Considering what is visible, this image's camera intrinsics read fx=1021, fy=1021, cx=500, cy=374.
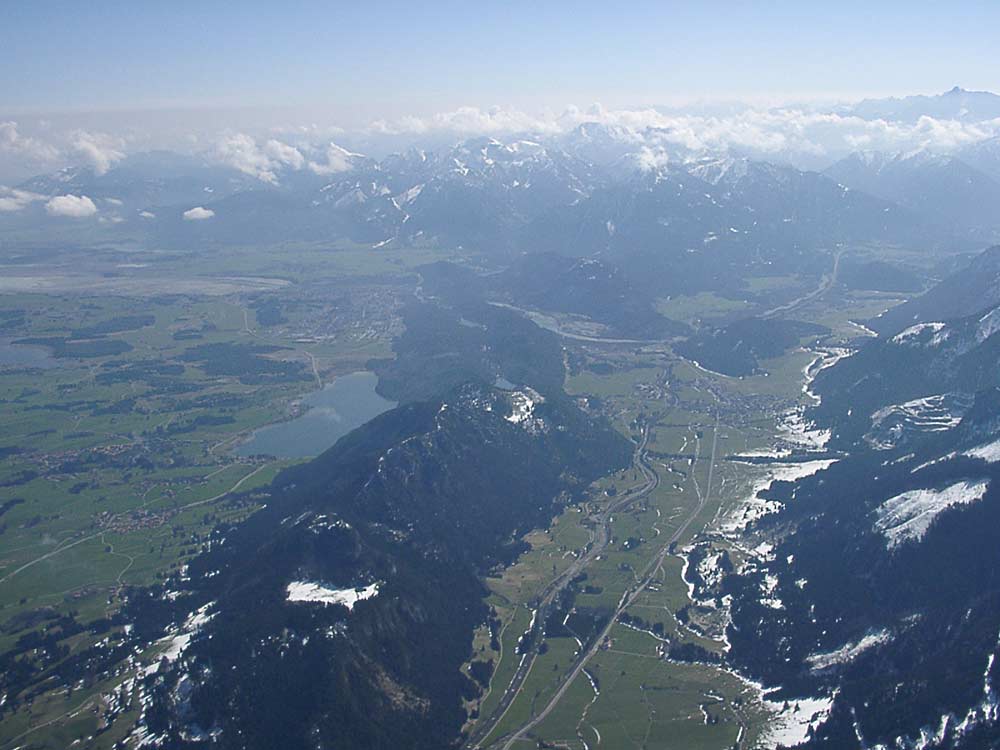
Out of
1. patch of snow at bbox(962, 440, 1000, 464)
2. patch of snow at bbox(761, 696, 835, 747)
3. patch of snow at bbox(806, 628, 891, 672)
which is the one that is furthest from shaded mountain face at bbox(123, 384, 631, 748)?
patch of snow at bbox(962, 440, 1000, 464)

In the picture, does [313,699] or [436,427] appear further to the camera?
[436,427]

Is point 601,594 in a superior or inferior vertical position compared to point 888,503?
inferior

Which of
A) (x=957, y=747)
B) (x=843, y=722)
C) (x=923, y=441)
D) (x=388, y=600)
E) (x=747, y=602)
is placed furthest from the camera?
(x=923, y=441)

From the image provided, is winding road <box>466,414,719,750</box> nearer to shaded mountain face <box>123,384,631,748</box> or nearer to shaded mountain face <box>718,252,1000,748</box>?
shaded mountain face <box>123,384,631,748</box>

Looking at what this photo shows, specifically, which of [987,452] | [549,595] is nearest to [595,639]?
[549,595]

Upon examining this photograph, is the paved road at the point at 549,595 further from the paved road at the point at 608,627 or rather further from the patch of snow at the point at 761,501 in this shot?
the patch of snow at the point at 761,501

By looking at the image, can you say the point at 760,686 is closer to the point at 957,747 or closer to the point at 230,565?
the point at 957,747

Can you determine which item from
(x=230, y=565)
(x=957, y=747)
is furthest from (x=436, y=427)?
(x=957, y=747)

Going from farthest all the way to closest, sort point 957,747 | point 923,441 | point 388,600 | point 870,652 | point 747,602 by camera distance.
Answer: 1. point 923,441
2. point 747,602
3. point 388,600
4. point 870,652
5. point 957,747
